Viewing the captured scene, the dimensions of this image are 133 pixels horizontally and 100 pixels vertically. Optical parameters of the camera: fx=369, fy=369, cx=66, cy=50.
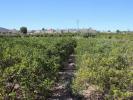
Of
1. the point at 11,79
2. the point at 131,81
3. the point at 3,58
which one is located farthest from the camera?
the point at 3,58

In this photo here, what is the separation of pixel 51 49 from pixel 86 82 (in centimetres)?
719

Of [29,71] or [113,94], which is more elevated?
[29,71]

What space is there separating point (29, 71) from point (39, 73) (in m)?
0.86

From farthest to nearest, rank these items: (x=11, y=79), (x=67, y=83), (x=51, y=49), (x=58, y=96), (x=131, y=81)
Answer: (x=51, y=49), (x=67, y=83), (x=58, y=96), (x=131, y=81), (x=11, y=79)

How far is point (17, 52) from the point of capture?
14562 millimetres

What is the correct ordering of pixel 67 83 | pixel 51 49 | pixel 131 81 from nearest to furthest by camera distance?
pixel 131 81 < pixel 67 83 < pixel 51 49

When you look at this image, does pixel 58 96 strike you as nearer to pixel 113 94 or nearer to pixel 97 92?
pixel 97 92

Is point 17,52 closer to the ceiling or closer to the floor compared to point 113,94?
closer to the ceiling

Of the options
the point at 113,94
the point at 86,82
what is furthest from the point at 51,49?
the point at 113,94

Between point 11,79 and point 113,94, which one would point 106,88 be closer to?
point 113,94

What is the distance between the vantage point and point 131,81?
11625mm

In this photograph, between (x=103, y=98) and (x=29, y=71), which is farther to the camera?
(x=103, y=98)

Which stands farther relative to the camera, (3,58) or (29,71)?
(3,58)

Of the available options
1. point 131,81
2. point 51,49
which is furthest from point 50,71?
point 51,49
